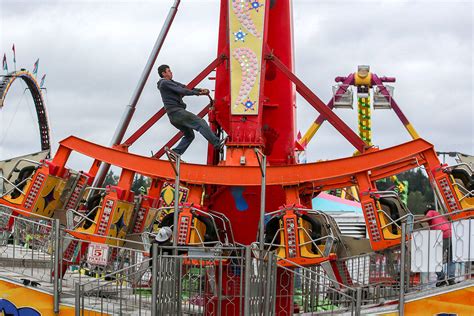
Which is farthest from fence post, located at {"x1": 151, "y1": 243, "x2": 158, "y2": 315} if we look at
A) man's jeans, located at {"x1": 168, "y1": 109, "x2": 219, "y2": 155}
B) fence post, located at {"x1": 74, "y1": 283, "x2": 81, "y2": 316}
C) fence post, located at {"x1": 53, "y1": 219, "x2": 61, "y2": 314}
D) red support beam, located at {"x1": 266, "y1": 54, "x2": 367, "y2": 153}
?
red support beam, located at {"x1": 266, "y1": 54, "x2": 367, "y2": 153}

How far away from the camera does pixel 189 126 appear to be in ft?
62.3

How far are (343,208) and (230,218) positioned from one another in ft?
38.4

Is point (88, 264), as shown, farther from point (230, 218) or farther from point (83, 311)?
point (230, 218)

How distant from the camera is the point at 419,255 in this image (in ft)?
52.1

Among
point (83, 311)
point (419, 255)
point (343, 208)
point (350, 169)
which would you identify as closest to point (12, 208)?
point (83, 311)

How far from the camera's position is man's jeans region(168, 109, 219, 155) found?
18922 millimetres

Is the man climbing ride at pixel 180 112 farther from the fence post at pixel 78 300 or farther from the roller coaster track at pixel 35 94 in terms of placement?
the roller coaster track at pixel 35 94

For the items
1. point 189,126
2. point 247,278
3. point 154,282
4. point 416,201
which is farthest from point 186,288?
point 416,201

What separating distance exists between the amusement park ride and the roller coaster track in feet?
79.6

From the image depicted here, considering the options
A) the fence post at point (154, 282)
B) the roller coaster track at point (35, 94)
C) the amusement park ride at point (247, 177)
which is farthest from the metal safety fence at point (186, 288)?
the roller coaster track at point (35, 94)

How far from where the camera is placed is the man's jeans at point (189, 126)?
1892 centimetres

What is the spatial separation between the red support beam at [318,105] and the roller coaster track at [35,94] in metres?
25.4

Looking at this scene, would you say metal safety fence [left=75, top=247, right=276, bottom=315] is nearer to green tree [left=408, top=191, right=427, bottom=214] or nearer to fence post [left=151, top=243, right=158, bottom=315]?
fence post [left=151, top=243, right=158, bottom=315]

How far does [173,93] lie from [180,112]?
369mm
